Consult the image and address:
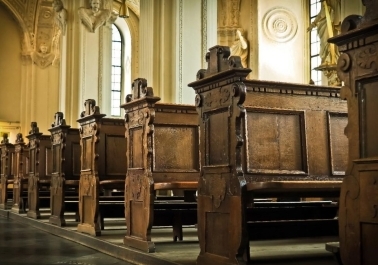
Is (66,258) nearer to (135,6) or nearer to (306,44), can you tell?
(306,44)

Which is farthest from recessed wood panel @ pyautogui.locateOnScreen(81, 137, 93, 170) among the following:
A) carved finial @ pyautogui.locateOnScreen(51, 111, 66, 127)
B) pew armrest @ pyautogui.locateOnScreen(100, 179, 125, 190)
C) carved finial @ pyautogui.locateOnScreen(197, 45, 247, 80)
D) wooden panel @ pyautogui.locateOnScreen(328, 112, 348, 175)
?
wooden panel @ pyautogui.locateOnScreen(328, 112, 348, 175)

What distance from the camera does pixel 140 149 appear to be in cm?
625

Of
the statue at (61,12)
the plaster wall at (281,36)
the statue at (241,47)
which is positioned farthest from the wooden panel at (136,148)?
→ the statue at (241,47)

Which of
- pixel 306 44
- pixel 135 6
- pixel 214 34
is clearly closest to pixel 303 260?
pixel 214 34

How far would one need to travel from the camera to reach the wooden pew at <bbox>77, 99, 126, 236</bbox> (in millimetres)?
7504

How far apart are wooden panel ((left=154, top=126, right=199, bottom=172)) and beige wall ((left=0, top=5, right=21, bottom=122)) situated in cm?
1805

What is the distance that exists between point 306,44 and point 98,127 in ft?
36.8

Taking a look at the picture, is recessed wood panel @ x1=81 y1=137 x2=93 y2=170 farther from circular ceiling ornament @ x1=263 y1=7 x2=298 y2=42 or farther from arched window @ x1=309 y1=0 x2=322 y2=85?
circular ceiling ornament @ x1=263 y1=7 x2=298 y2=42

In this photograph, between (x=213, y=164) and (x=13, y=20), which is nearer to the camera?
(x=213, y=164)

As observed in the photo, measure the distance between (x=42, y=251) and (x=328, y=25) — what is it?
10.1 meters

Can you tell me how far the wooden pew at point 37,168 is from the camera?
10.5 metres

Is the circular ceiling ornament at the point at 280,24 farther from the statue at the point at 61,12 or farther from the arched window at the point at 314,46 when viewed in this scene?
the statue at the point at 61,12

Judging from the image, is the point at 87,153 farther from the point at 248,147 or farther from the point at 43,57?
the point at 43,57

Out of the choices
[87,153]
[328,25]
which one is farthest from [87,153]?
[328,25]
